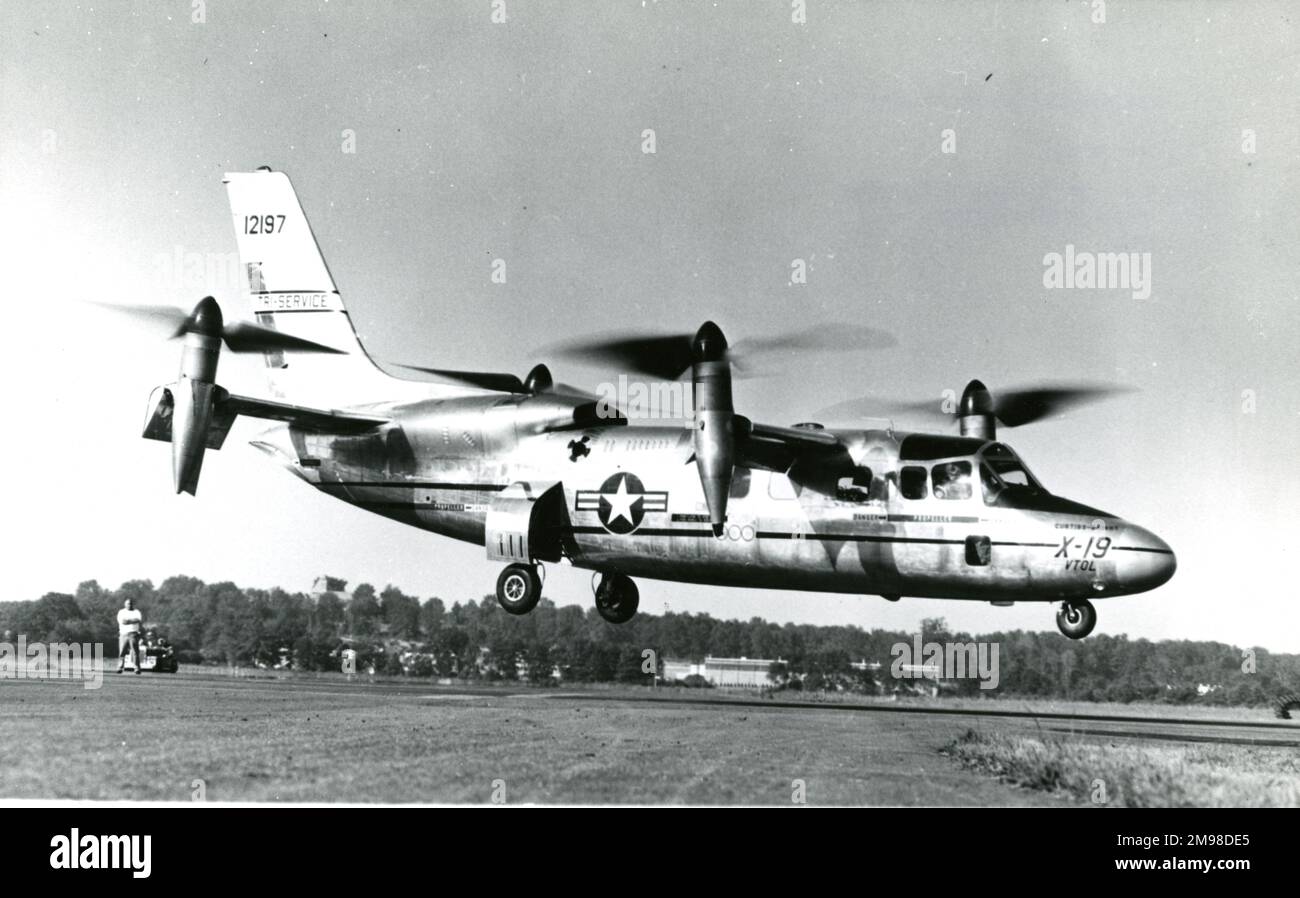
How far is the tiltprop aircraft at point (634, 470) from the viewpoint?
18.9 metres

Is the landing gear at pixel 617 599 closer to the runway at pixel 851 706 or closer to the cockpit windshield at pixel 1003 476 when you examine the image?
the runway at pixel 851 706

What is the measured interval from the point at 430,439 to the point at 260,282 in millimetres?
6640

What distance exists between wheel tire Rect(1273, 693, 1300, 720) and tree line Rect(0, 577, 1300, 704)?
35cm

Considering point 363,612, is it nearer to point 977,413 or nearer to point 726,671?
point 726,671

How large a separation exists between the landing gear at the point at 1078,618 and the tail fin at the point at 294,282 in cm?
1564

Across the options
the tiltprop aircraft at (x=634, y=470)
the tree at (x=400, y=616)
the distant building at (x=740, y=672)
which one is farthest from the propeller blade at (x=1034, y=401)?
the tree at (x=400, y=616)

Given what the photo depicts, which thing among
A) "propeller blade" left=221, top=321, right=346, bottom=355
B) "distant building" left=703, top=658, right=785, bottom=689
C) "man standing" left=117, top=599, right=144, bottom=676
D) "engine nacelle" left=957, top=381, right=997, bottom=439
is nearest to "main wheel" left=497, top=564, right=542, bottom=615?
"distant building" left=703, top=658, right=785, bottom=689

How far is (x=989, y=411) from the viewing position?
2227 cm

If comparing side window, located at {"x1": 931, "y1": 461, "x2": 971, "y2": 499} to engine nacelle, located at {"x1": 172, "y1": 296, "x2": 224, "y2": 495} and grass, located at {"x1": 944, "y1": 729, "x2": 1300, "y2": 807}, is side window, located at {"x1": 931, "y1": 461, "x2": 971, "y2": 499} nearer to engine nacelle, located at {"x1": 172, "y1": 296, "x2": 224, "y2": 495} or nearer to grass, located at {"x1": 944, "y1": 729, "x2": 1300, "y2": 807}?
grass, located at {"x1": 944, "y1": 729, "x2": 1300, "y2": 807}

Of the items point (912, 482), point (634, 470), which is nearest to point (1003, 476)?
point (912, 482)

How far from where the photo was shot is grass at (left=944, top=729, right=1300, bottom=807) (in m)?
11.4

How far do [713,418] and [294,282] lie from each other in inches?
483
